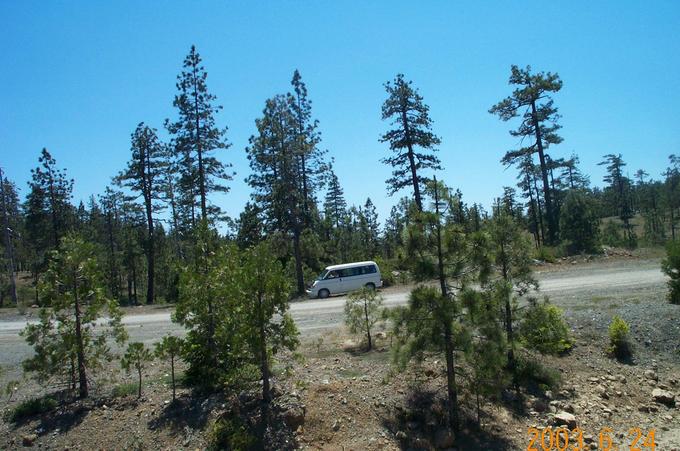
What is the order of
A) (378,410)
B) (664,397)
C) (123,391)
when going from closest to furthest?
1. (378,410)
2. (123,391)
3. (664,397)

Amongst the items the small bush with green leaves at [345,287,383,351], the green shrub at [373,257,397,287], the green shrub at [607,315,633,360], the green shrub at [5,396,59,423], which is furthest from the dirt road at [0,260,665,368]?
the green shrub at [5,396,59,423]

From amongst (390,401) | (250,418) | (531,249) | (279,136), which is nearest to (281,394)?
(250,418)

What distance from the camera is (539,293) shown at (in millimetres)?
16109

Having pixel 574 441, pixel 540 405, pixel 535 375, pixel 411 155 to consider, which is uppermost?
pixel 411 155

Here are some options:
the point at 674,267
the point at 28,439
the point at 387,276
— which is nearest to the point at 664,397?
the point at 674,267

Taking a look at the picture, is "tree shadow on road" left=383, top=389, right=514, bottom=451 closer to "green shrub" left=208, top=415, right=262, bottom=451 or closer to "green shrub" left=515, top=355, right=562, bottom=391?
"green shrub" left=515, top=355, right=562, bottom=391

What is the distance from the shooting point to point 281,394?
8.37 metres

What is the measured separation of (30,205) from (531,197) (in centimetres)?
4877

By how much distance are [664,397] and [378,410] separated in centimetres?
681

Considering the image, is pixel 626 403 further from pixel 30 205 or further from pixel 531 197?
pixel 531 197

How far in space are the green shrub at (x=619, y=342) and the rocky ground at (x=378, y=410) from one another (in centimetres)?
30

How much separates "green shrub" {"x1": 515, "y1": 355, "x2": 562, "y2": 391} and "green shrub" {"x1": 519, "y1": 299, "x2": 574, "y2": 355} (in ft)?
1.57

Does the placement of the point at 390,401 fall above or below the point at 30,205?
below

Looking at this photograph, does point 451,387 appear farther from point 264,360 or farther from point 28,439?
point 28,439
